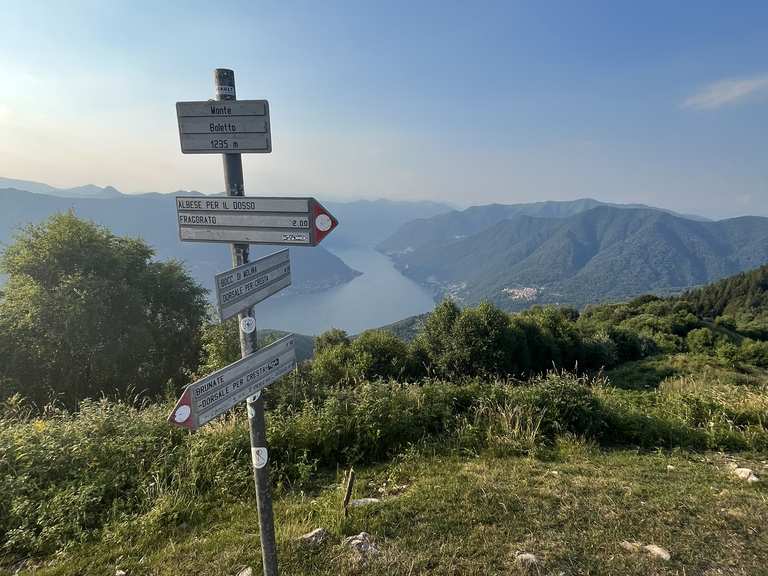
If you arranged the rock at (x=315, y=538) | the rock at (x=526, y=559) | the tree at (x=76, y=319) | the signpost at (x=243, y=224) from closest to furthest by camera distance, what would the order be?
the signpost at (x=243, y=224), the rock at (x=526, y=559), the rock at (x=315, y=538), the tree at (x=76, y=319)

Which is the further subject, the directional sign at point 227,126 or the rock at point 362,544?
the rock at point 362,544

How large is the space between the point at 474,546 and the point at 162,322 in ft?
67.9

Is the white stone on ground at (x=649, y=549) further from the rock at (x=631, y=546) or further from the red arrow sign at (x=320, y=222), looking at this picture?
the red arrow sign at (x=320, y=222)

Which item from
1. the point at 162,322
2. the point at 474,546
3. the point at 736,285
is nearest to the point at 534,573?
the point at 474,546

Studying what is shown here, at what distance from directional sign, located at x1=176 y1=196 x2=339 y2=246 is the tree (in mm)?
14568

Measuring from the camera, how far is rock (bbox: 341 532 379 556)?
10.3 feet

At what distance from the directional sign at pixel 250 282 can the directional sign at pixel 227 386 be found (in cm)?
31

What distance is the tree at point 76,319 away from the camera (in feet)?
48.3

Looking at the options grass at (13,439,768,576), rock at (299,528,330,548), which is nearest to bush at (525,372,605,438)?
grass at (13,439,768,576)

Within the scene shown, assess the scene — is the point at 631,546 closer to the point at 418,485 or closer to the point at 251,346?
the point at 418,485

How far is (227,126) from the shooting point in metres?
2.28

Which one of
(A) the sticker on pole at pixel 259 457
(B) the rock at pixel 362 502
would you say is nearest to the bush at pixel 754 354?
(B) the rock at pixel 362 502

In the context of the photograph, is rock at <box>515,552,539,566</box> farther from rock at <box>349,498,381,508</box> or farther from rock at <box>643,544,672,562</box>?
rock at <box>349,498,381,508</box>

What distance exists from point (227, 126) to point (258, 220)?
0.56m
